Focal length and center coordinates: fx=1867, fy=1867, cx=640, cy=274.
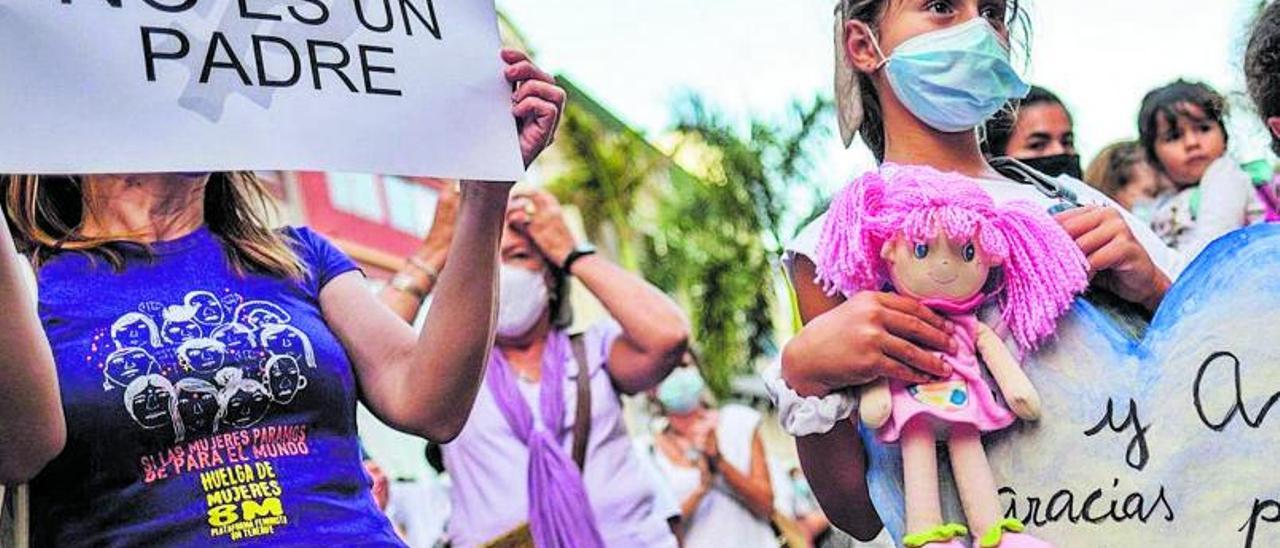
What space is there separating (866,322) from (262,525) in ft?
2.88

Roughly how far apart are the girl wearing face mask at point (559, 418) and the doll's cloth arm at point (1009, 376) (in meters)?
2.13

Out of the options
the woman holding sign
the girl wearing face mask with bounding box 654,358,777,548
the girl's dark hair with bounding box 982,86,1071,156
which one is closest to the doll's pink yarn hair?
the woman holding sign

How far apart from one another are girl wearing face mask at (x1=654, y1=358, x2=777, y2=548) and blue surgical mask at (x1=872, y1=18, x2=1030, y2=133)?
3955 millimetres

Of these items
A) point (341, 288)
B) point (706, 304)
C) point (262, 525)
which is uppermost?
point (341, 288)

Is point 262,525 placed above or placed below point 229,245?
below

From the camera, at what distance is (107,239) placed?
2.77m

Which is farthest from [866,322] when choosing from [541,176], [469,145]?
[541,176]

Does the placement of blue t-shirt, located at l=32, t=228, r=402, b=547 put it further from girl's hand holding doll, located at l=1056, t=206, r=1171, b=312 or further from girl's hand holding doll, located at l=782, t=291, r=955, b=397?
girl's hand holding doll, located at l=1056, t=206, r=1171, b=312

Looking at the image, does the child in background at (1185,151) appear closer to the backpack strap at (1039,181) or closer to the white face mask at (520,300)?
the white face mask at (520,300)

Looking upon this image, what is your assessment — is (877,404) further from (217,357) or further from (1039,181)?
(217,357)

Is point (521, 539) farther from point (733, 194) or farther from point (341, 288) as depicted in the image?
point (733, 194)

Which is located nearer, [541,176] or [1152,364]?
[1152,364]

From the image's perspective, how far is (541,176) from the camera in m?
28.9

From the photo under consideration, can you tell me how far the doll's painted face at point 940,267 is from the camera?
2.63 meters
